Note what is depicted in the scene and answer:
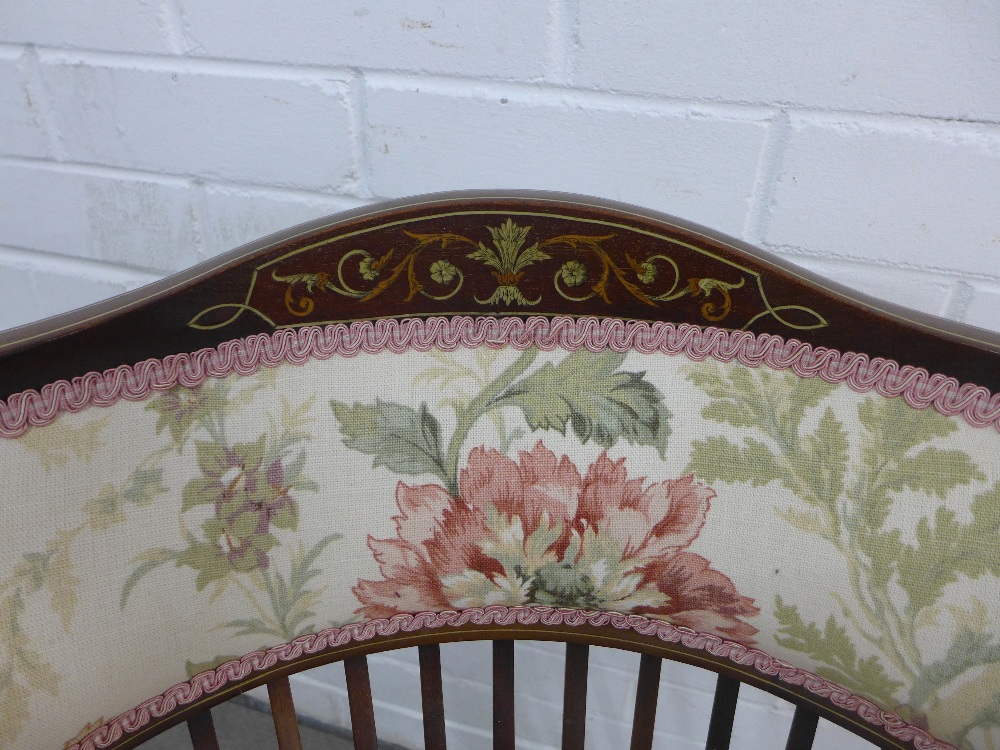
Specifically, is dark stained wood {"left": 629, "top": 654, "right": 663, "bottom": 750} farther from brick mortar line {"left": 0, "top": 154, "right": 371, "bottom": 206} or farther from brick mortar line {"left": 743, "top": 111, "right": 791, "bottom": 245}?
brick mortar line {"left": 0, "top": 154, "right": 371, "bottom": 206}

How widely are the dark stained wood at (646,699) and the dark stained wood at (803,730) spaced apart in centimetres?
10

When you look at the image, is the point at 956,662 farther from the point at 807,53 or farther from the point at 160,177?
the point at 160,177

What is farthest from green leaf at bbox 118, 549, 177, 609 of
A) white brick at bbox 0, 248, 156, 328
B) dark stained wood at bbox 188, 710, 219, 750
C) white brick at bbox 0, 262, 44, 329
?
white brick at bbox 0, 262, 44, 329

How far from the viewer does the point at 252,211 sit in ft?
2.43

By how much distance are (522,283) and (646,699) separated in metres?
0.34

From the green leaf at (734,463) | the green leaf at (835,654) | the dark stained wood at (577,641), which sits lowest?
the dark stained wood at (577,641)

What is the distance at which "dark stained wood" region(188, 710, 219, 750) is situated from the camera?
20.1 inches

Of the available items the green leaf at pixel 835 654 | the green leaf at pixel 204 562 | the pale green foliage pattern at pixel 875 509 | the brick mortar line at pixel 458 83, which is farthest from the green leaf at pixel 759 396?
the green leaf at pixel 204 562

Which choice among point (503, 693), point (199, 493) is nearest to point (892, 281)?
point (503, 693)

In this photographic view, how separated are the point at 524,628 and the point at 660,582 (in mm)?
108

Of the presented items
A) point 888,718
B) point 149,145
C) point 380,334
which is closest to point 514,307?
point 380,334

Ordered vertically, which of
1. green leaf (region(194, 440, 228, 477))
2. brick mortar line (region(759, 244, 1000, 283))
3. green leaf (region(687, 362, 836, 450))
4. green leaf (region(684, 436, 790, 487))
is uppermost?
brick mortar line (region(759, 244, 1000, 283))

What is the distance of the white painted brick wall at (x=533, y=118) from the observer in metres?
0.54

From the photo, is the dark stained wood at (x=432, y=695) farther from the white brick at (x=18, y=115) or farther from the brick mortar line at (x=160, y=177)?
Answer: the white brick at (x=18, y=115)
